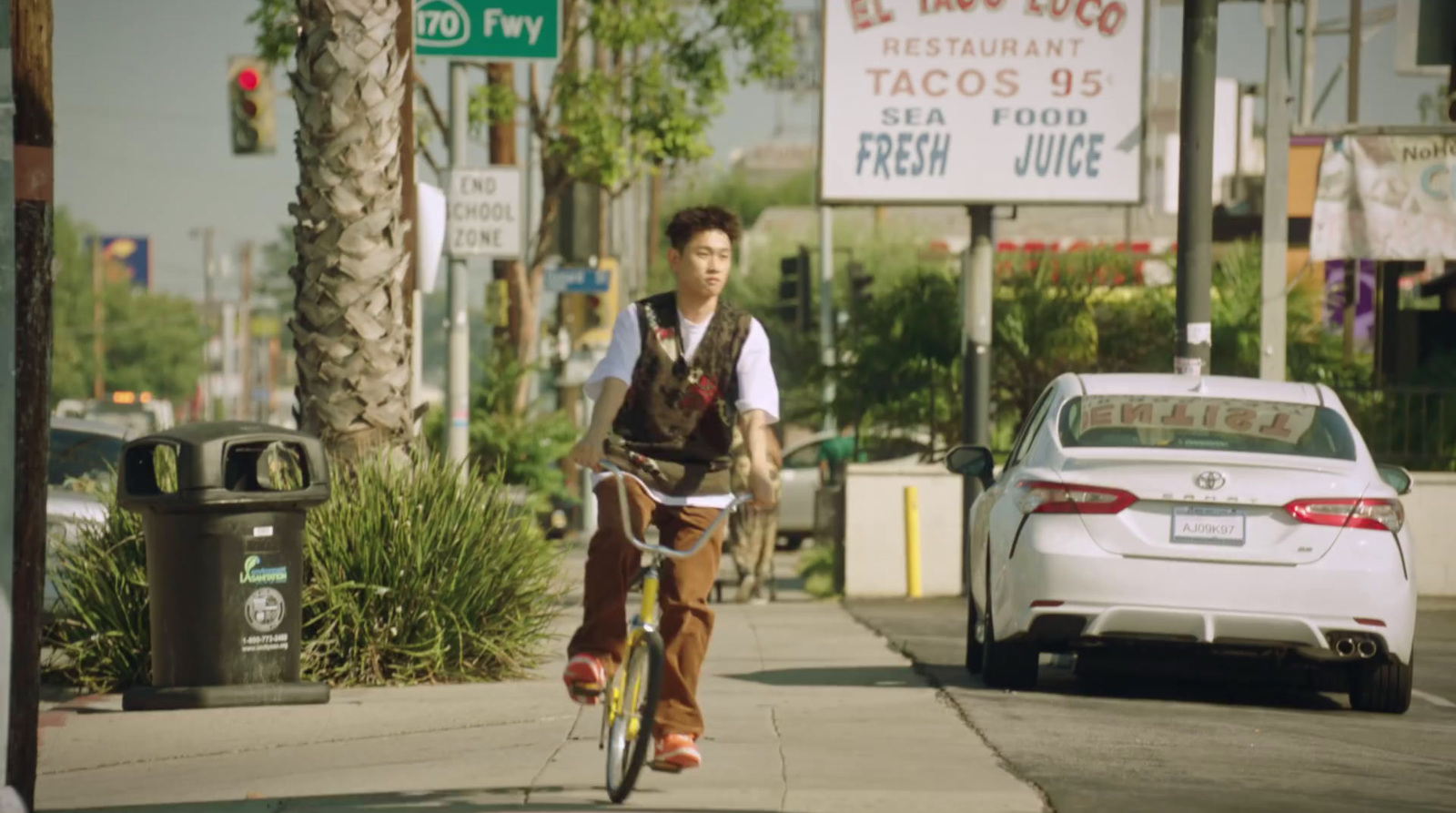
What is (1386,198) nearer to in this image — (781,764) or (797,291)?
(797,291)

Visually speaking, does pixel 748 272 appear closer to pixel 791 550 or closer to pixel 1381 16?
pixel 791 550

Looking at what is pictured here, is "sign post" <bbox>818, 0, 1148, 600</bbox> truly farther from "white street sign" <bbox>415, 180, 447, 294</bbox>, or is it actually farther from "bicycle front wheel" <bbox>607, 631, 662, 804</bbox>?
"bicycle front wheel" <bbox>607, 631, 662, 804</bbox>

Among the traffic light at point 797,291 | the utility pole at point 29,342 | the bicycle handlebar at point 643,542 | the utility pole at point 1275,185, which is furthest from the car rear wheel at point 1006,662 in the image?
the traffic light at point 797,291

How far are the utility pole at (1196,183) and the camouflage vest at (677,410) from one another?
8.47m

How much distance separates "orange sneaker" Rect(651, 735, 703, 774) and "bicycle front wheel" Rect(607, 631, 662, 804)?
135 millimetres

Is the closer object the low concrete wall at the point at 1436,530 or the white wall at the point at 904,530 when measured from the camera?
the low concrete wall at the point at 1436,530

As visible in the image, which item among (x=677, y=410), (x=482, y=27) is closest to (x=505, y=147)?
(x=482, y=27)

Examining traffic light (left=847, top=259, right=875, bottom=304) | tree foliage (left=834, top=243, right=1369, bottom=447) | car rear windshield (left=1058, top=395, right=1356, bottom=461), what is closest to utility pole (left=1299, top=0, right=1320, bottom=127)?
tree foliage (left=834, top=243, right=1369, bottom=447)

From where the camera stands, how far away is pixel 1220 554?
9594 mm

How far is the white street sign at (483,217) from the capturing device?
16.8 m

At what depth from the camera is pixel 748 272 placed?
63312mm

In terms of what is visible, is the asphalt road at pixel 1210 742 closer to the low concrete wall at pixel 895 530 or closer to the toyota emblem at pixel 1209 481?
the toyota emblem at pixel 1209 481

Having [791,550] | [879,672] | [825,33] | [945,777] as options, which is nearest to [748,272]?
[791,550]

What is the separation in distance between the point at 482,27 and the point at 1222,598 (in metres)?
7.36
